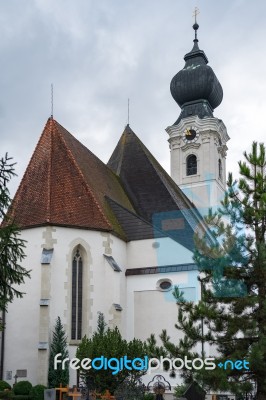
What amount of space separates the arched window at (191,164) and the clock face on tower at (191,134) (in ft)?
3.64

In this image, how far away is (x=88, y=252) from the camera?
2536 cm

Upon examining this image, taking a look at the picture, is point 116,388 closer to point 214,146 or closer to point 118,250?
point 118,250

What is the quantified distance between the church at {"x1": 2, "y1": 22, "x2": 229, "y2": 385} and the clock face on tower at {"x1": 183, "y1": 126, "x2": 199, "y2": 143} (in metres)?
13.3

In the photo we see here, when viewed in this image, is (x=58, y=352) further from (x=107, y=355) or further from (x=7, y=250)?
(x=7, y=250)

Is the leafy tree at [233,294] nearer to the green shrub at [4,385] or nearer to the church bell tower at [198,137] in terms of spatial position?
the green shrub at [4,385]

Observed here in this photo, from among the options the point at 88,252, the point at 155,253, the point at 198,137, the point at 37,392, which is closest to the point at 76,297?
the point at 88,252

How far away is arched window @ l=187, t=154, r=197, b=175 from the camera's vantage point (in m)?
44.3

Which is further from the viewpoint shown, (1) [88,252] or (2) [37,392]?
(1) [88,252]

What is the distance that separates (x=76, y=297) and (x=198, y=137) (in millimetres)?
22012

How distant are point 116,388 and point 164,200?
501 inches

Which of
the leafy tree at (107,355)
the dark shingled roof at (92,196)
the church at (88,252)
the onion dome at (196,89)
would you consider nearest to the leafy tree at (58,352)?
the church at (88,252)

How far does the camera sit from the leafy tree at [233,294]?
517 inches

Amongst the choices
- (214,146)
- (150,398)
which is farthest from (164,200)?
(214,146)

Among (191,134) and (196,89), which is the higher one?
(196,89)
